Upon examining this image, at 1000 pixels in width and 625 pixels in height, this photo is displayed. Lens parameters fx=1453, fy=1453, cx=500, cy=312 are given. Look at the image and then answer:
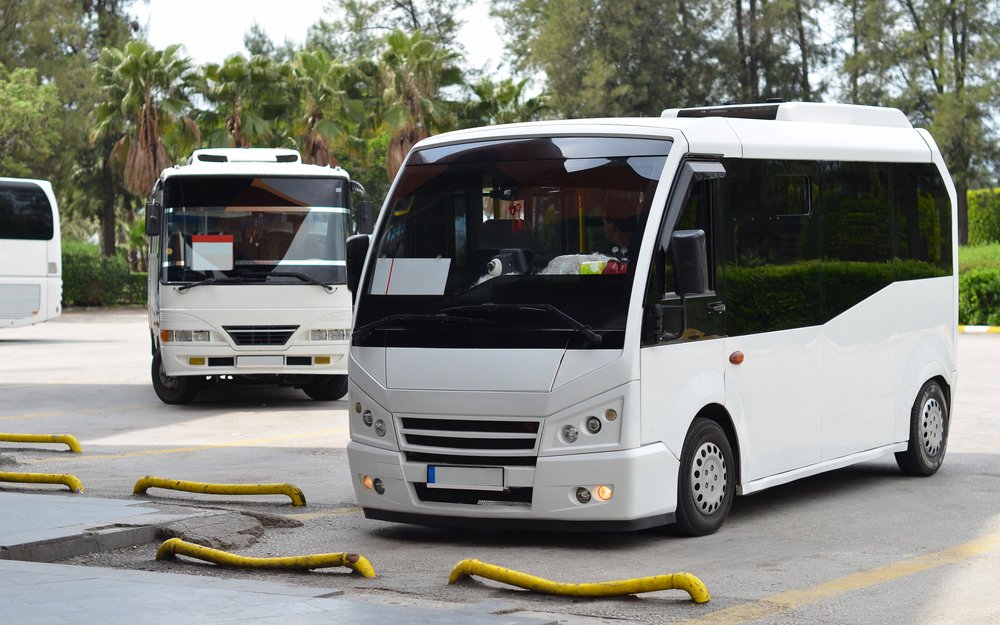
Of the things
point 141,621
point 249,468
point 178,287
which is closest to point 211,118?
point 178,287

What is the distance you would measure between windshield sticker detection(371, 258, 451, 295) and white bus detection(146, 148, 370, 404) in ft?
27.7

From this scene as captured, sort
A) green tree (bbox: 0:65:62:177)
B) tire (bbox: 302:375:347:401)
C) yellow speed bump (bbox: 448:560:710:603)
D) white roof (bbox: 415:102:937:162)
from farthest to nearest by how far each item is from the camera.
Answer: green tree (bbox: 0:65:62:177), tire (bbox: 302:375:347:401), white roof (bbox: 415:102:937:162), yellow speed bump (bbox: 448:560:710:603)

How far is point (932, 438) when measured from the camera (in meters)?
11.2

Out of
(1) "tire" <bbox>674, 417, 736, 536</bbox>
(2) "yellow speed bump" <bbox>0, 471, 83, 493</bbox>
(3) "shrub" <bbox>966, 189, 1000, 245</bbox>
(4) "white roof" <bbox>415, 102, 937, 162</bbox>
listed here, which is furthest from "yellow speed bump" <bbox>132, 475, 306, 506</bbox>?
(3) "shrub" <bbox>966, 189, 1000, 245</bbox>

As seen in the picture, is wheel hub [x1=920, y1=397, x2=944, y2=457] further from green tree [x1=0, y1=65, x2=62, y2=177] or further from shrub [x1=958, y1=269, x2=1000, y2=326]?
green tree [x1=0, y1=65, x2=62, y2=177]

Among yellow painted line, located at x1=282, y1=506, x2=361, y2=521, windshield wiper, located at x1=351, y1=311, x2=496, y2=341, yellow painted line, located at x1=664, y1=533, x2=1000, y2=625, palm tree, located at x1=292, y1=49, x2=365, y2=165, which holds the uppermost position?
palm tree, located at x1=292, y1=49, x2=365, y2=165

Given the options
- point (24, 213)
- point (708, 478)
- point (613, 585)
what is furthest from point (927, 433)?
point (24, 213)

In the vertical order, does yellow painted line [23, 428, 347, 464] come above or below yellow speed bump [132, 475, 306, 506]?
below

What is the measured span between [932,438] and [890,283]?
54.1 inches

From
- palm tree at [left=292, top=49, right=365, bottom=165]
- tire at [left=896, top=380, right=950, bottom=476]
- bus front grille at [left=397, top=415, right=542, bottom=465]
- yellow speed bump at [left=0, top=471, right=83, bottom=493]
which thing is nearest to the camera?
bus front grille at [left=397, top=415, right=542, bottom=465]

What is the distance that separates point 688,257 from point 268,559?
2.85 m

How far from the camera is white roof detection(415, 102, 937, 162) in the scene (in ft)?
28.4

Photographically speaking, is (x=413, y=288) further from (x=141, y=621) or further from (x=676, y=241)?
(x=141, y=621)

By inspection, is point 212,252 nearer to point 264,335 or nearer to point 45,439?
point 264,335
